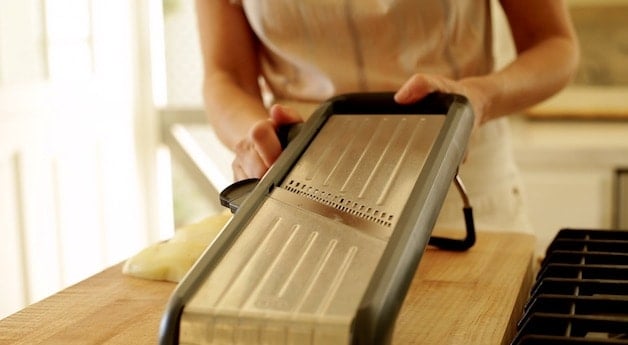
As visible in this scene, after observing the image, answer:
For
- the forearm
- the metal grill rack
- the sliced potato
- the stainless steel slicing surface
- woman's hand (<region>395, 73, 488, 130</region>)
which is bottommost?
the sliced potato

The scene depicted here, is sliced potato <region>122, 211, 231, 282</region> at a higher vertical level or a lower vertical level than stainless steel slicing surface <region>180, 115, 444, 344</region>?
lower

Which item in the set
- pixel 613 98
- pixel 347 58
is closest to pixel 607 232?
pixel 347 58

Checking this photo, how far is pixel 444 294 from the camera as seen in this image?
689mm

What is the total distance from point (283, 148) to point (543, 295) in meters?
0.24

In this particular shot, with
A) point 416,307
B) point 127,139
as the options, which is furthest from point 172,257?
point 127,139

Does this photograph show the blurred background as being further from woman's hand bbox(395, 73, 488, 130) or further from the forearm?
woman's hand bbox(395, 73, 488, 130)

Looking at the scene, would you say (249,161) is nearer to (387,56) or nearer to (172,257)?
(172,257)

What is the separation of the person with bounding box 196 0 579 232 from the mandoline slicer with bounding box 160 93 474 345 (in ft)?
0.88

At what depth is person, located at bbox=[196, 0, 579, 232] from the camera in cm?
96

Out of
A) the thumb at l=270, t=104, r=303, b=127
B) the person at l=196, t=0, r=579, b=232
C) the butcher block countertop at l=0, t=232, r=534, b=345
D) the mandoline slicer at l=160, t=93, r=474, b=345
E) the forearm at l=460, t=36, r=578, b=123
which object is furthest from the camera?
the person at l=196, t=0, r=579, b=232

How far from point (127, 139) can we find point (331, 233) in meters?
2.10

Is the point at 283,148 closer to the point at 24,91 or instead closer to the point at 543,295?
the point at 543,295

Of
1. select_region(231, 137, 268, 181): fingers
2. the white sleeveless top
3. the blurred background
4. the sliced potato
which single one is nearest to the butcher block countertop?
the sliced potato

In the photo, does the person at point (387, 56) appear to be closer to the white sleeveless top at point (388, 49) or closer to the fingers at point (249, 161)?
the white sleeveless top at point (388, 49)
